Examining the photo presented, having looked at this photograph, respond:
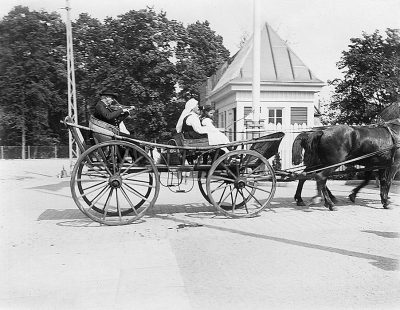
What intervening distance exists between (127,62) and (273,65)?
54.6ft

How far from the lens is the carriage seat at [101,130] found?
7816 millimetres

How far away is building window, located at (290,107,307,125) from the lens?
868 inches

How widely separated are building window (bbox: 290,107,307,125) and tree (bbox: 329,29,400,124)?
7.74 feet

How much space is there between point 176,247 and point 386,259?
2719 millimetres

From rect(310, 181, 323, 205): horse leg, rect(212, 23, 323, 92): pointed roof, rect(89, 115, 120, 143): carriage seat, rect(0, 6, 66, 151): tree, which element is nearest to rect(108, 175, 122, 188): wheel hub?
rect(89, 115, 120, 143): carriage seat

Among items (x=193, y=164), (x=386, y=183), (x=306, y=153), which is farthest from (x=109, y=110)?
(x=386, y=183)

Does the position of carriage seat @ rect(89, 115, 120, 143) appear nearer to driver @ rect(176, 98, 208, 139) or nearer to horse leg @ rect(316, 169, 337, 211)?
driver @ rect(176, 98, 208, 139)

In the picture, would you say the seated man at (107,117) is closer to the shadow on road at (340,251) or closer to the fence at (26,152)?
the shadow on road at (340,251)

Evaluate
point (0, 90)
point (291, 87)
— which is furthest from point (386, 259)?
point (0, 90)

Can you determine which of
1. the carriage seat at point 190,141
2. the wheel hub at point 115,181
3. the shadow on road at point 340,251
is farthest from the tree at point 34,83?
the shadow on road at point 340,251

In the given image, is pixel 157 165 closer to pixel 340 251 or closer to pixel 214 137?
pixel 214 137

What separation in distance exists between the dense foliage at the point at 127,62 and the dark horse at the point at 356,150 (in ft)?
84.3

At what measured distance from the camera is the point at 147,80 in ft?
123

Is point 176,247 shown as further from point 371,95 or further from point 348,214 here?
point 371,95
